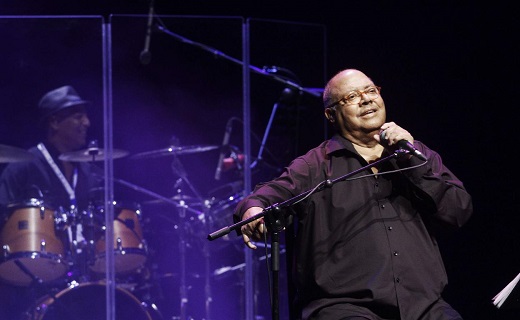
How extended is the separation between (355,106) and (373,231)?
2.08 feet

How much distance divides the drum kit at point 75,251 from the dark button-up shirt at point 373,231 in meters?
1.92

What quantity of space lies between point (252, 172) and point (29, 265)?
1578 millimetres

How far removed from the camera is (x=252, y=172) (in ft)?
18.6

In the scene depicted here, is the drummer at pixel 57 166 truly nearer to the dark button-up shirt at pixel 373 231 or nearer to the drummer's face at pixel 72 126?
the drummer's face at pixel 72 126

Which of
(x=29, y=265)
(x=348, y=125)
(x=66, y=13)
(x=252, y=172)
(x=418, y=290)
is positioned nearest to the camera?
(x=418, y=290)

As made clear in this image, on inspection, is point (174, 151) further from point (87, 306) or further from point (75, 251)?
point (87, 306)

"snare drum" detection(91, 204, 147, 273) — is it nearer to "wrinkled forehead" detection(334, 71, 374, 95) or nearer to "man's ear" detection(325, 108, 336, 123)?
"man's ear" detection(325, 108, 336, 123)

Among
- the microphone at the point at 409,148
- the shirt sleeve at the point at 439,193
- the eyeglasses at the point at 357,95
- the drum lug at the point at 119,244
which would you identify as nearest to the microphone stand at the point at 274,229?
the microphone at the point at 409,148

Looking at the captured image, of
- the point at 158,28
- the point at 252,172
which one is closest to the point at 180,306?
the point at 252,172

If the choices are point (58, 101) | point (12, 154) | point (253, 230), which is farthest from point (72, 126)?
point (253, 230)

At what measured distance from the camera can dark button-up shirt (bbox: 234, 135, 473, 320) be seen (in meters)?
3.52

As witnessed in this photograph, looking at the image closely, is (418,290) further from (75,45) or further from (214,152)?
(75,45)

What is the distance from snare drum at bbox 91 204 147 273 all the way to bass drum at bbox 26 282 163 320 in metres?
0.15

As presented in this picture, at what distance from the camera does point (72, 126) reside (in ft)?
18.3
